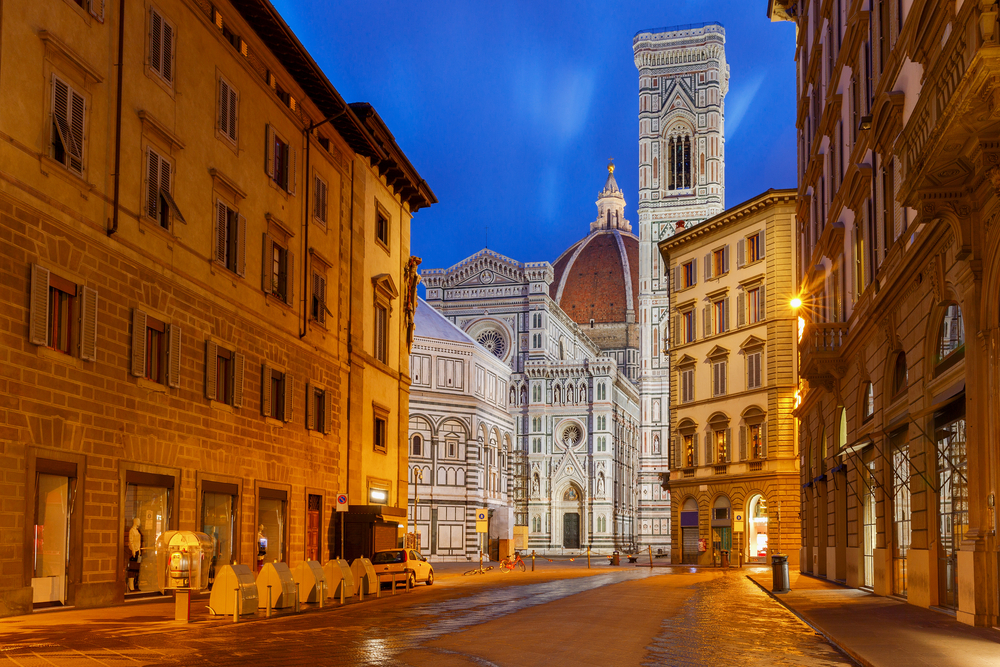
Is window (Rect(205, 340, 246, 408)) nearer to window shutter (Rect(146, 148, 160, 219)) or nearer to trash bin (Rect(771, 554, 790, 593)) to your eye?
window shutter (Rect(146, 148, 160, 219))


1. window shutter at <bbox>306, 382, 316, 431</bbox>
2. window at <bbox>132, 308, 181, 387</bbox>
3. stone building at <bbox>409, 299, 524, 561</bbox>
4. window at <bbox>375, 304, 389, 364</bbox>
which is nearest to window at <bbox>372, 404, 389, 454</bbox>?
window at <bbox>375, 304, 389, 364</bbox>

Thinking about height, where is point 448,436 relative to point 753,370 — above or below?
below

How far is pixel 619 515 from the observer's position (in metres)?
128

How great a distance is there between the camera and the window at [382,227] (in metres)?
44.4

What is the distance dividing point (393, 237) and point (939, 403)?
1141 inches

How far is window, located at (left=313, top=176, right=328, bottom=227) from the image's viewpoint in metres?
37.1

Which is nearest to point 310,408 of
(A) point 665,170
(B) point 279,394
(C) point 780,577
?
(B) point 279,394

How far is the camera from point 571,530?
122 metres

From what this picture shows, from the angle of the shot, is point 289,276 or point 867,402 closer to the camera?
point 867,402

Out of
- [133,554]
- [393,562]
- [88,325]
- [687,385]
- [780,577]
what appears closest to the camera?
[88,325]

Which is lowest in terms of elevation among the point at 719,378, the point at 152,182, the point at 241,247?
the point at 719,378

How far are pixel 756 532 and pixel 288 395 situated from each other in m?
35.5

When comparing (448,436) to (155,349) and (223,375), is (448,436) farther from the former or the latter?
(155,349)

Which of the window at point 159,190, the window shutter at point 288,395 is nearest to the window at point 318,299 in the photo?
the window shutter at point 288,395
